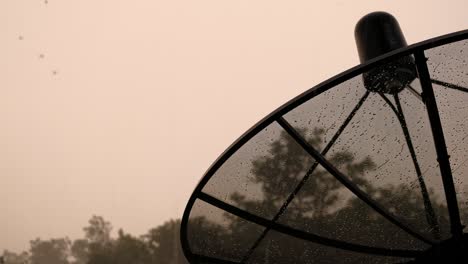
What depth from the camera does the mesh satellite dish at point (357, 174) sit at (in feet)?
6.75

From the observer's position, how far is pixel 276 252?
133 inches

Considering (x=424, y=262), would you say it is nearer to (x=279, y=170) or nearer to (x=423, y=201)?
(x=423, y=201)

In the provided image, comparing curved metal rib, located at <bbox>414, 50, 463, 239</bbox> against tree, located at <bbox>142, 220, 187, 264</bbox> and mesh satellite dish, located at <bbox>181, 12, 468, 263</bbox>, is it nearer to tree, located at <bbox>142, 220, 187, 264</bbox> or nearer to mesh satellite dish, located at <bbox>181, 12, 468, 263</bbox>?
mesh satellite dish, located at <bbox>181, 12, 468, 263</bbox>

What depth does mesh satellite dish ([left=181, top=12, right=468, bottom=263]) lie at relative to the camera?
81.0 inches

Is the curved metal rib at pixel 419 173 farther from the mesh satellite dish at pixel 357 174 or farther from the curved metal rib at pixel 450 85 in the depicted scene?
the curved metal rib at pixel 450 85

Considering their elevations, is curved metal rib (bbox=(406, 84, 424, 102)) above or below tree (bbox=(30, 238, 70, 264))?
below

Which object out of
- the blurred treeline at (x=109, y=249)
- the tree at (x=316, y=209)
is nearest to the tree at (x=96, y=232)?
the blurred treeline at (x=109, y=249)

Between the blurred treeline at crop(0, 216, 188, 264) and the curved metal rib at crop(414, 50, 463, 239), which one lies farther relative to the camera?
the blurred treeline at crop(0, 216, 188, 264)

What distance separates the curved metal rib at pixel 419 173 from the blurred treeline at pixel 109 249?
12.0 meters

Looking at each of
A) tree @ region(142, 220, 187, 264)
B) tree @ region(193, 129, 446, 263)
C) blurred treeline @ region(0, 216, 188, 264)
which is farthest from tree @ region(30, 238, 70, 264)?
tree @ region(193, 129, 446, 263)

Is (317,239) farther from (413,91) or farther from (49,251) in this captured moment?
(49,251)

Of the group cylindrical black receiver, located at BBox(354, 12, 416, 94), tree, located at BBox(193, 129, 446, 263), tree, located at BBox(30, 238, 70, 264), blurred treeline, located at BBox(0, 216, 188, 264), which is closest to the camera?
tree, located at BBox(193, 129, 446, 263)

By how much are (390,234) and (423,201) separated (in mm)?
436

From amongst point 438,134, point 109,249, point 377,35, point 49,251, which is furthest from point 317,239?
point 49,251
